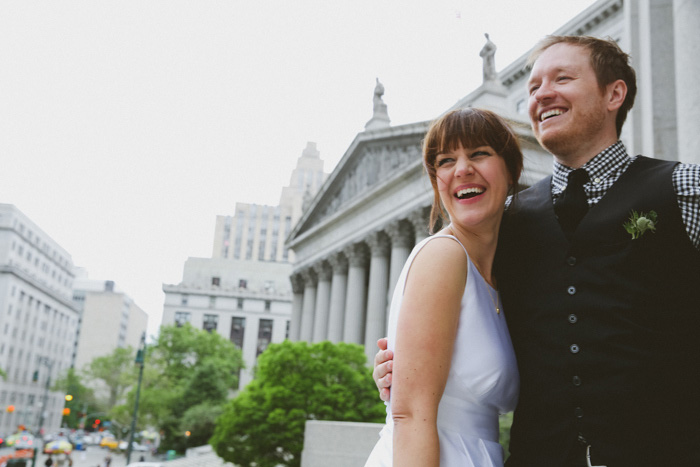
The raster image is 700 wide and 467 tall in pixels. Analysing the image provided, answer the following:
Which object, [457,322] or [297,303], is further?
[297,303]

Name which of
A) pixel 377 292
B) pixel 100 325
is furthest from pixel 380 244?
pixel 100 325

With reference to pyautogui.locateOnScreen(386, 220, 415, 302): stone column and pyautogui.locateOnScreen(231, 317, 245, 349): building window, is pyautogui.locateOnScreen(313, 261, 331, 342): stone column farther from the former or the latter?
pyautogui.locateOnScreen(231, 317, 245, 349): building window

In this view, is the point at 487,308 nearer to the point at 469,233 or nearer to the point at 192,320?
the point at 469,233

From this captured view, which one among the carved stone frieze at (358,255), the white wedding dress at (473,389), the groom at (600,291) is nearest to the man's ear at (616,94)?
the groom at (600,291)

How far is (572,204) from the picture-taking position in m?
3.31

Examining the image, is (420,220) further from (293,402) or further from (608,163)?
(608,163)

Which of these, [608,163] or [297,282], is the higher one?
[297,282]

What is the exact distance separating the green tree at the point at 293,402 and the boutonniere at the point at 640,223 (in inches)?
1087

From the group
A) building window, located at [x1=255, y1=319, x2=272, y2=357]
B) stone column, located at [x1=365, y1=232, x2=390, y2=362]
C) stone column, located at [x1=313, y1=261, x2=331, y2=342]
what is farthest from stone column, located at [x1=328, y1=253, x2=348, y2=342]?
building window, located at [x1=255, y1=319, x2=272, y2=357]

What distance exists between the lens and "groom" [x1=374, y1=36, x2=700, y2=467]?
2.79m

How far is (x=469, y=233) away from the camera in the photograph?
3430mm

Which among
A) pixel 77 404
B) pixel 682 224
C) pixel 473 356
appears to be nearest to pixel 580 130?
pixel 682 224

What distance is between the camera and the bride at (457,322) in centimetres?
288

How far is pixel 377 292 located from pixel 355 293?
4188 millimetres
